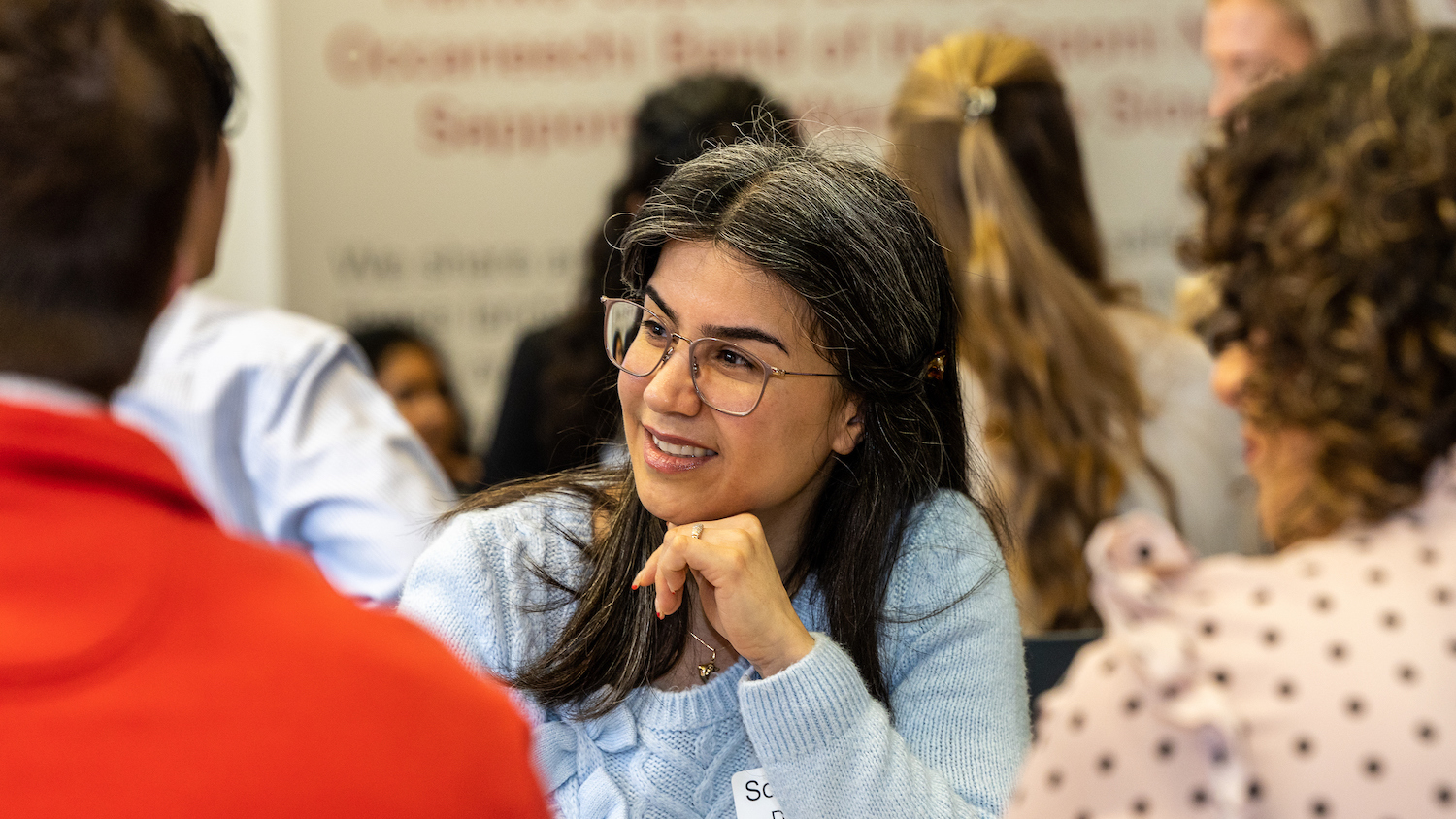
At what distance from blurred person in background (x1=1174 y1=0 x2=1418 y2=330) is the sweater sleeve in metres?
1.26

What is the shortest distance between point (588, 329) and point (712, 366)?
137 centimetres

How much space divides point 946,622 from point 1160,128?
2.65m

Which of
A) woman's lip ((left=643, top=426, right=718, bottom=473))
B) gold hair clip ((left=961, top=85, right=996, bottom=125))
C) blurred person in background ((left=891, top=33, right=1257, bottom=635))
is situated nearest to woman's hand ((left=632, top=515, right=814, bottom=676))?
woman's lip ((left=643, top=426, right=718, bottom=473))

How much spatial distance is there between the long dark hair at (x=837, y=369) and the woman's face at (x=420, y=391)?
6.39 ft

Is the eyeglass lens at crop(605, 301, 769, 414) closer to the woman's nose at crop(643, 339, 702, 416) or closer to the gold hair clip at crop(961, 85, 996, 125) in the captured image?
the woman's nose at crop(643, 339, 702, 416)

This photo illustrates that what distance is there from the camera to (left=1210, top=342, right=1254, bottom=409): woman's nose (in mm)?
1159

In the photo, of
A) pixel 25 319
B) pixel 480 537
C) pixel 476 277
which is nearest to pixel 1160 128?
pixel 476 277

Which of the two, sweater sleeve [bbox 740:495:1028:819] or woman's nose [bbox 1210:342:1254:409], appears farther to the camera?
sweater sleeve [bbox 740:495:1028:819]

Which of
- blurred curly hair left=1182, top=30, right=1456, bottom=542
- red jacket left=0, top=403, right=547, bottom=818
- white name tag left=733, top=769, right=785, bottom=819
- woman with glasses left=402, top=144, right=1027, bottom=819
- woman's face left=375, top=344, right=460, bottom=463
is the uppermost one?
blurred curly hair left=1182, top=30, right=1456, bottom=542

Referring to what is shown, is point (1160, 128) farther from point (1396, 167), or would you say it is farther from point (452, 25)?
point (1396, 167)

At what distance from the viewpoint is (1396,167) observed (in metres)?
1.04

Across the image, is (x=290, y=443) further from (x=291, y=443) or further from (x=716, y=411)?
(x=716, y=411)

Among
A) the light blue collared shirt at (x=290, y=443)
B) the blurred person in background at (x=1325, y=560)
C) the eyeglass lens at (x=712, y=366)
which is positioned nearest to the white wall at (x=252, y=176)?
the light blue collared shirt at (x=290, y=443)

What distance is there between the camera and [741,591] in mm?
1517
